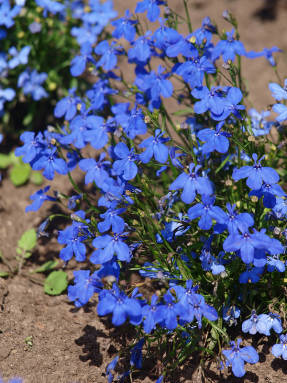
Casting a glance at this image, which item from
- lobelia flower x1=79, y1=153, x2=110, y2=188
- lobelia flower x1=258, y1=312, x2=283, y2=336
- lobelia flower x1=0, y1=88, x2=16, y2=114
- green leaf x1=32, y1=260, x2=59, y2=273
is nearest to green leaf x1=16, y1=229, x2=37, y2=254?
green leaf x1=32, y1=260, x2=59, y2=273

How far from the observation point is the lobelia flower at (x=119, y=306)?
2143 mm

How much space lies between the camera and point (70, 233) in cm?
251

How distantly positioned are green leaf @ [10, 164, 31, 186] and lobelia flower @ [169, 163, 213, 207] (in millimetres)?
1933

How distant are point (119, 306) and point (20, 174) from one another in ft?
6.68

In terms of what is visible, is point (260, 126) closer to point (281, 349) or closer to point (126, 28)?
point (126, 28)

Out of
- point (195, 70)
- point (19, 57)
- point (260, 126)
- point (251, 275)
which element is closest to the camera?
point (251, 275)

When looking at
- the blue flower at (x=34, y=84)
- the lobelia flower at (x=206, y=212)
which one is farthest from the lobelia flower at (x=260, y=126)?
the blue flower at (x=34, y=84)

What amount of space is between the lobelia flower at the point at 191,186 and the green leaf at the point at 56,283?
1183 millimetres

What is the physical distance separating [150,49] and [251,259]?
5.14 feet

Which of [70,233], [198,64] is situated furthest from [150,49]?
[70,233]

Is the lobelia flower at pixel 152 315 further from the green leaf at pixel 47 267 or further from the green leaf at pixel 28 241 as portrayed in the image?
the green leaf at pixel 28 241

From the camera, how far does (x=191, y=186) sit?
7.39 ft

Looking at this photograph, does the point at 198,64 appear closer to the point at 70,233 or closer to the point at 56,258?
the point at 70,233

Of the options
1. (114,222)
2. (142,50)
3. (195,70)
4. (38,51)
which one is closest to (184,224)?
(114,222)
